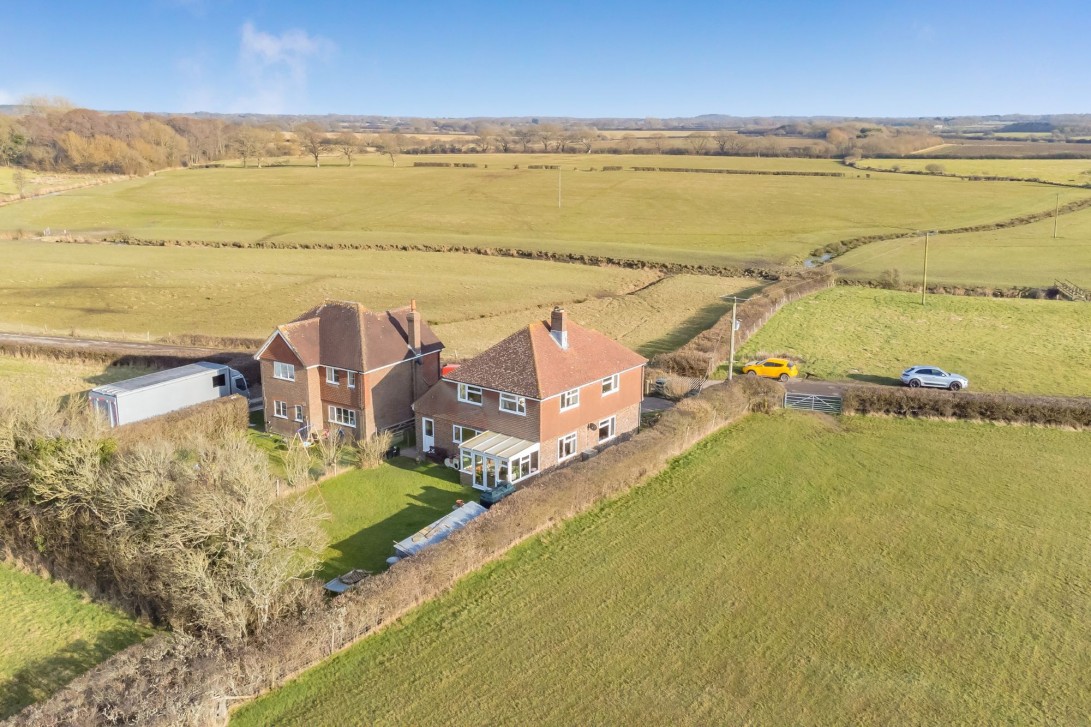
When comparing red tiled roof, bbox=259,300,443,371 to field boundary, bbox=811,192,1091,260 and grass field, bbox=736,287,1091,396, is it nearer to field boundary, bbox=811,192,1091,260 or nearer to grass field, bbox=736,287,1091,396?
grass field, bbox=736,287,1091,396

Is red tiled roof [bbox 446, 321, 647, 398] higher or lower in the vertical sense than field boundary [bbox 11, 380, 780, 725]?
higher

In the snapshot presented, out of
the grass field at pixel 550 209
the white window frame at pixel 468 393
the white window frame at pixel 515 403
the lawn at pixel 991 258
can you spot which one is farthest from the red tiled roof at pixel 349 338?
the lawn at pixel 991 258

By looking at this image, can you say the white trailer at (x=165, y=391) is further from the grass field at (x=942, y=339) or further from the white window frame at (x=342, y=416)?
the grass field at (x=942, y=339)

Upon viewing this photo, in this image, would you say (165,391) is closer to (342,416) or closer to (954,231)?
(342,416)

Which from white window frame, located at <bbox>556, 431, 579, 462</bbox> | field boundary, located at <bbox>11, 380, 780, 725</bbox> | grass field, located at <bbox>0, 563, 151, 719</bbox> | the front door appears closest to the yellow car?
white window frame, located at <bbox>556, 431, 579, 462</bbox>

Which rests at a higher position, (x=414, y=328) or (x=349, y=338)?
(x=414, y=328)

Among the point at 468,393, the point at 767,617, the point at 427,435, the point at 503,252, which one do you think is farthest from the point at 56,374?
the point at 503,252
